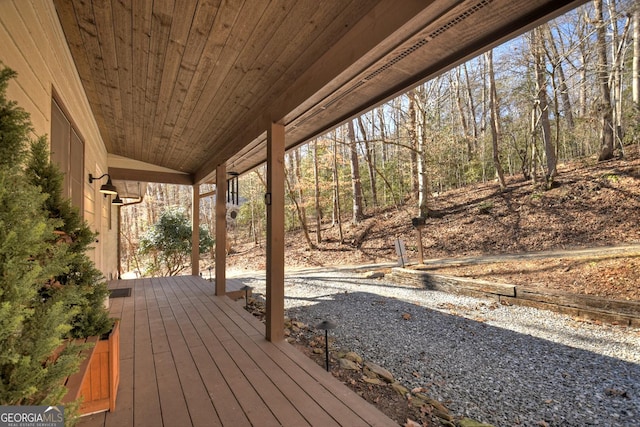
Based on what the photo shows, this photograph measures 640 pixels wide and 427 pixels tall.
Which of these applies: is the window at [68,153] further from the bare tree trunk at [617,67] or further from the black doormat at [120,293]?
the bare tree trunk at [617,67]

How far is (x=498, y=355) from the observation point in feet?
11.0

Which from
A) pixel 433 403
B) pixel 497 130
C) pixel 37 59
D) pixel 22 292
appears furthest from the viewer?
pixel 497 130

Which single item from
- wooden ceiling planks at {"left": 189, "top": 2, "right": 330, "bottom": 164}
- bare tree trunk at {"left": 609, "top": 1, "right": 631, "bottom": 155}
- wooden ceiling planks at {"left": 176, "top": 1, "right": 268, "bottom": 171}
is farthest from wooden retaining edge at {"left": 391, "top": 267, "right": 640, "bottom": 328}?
bare tree trunk at {"left": 609, "top": 1, "right": 631, "bottom": 155}

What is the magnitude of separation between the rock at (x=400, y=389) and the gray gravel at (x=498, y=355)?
15 cm

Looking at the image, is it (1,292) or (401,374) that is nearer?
(1,292)

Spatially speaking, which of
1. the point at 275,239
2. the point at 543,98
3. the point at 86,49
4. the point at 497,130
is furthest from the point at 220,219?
the point at 497,130

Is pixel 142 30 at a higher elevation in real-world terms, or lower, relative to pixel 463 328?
higher

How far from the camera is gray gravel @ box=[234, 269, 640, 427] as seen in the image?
2451 mm

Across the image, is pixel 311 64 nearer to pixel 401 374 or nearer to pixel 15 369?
pixel 15 369

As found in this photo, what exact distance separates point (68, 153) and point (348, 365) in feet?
10.9

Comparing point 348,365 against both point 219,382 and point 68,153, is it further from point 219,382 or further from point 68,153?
point 68,153

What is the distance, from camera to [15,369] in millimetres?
775

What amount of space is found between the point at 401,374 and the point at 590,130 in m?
15.6

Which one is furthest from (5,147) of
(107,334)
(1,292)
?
(107,334)
